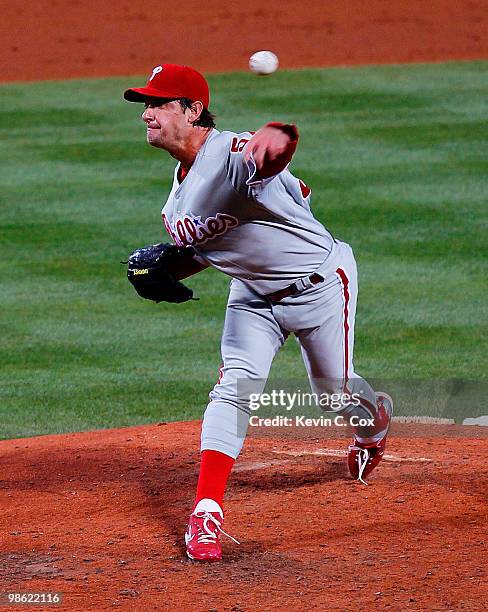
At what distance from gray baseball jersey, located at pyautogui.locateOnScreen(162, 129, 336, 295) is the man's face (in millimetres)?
105

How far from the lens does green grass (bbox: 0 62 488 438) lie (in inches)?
268

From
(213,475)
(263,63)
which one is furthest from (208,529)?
(263,63)

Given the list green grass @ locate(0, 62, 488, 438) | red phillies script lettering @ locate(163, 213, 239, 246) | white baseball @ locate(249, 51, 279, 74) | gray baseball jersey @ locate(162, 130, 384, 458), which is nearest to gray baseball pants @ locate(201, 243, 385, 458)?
gray baseball jersey @ locate(162, 130, 384, 458)

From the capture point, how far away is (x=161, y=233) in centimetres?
946

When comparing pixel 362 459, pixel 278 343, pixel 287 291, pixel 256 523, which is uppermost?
pixel 287 291

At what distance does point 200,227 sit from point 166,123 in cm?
39

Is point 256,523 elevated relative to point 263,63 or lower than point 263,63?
lower

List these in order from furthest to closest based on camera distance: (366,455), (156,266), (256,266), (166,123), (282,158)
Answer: (366,455) < (156,266) < (256,266) < (166,123) < (282,158)

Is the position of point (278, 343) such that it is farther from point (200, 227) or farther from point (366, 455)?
point (366, 455)

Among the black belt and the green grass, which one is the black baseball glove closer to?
the black belt

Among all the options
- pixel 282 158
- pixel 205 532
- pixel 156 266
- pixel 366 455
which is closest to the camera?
pixel 282 158

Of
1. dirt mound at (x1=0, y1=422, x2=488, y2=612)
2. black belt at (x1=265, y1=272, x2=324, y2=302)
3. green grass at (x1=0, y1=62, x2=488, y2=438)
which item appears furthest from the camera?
green grass at (x1=0, y1=62, x2=488, y2=438)

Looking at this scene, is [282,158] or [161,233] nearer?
[282,158]

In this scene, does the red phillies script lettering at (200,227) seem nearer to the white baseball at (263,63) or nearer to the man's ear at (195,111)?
the man's ear at (195,111)
